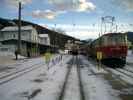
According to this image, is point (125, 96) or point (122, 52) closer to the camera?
point (125, 96)

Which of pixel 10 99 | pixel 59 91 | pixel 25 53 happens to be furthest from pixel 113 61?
pixel 25 53

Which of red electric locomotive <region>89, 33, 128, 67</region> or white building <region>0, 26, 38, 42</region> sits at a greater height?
white building <region>0, 26, 38, 42</region>

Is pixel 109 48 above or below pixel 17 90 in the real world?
above

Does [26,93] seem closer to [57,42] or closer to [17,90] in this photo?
[17,90]

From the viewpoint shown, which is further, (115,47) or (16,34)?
(16,34)

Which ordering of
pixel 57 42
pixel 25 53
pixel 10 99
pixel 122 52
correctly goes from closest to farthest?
pixel 10 99, pixel 122 52, pixel 25 53, pixel 57 42

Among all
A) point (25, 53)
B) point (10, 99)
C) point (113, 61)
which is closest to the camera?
point (10, 99)

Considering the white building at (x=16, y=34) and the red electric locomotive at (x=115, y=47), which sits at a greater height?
the white building at (x=16, y=34)

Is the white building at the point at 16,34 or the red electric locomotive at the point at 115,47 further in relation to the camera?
the white building at the point at 16,34

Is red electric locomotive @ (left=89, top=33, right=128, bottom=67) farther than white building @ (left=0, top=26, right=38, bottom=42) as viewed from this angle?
No

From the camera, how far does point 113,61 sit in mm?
32344

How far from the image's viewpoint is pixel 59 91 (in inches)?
480

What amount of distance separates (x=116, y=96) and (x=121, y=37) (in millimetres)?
19677

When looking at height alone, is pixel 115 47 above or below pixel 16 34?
below
